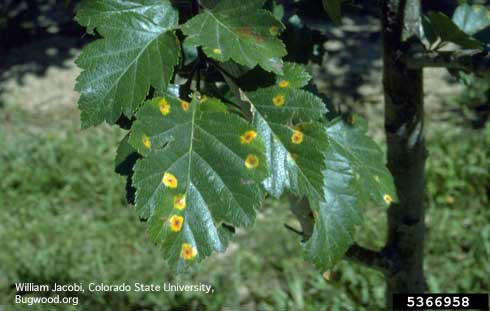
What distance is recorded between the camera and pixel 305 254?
1252 millimetres

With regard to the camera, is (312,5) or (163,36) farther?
(312,5)

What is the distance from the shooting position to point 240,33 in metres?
1.06

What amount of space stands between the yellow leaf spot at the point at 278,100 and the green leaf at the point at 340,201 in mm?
113

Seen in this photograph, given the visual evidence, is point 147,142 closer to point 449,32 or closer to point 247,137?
point 247,137

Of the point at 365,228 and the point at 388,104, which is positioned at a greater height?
the point at 388,104

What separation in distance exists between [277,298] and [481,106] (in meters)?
1.88

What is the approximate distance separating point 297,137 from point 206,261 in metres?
2.17

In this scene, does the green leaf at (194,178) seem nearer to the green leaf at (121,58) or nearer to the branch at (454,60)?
the green leaf at (121,58)

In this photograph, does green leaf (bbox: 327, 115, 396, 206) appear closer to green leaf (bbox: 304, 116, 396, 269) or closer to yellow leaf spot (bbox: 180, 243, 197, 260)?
green leaf (bbox: 304, 116, 396, 269)

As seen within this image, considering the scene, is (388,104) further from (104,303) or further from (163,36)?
(104,303)

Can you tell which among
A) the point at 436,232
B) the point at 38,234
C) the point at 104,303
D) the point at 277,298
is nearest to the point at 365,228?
the point at 436,232

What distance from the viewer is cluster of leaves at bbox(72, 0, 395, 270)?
3.36ft

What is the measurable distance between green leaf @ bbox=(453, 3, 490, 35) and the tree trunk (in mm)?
150

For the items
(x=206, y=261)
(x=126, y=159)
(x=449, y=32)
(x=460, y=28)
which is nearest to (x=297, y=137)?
(x=126, y=159)
